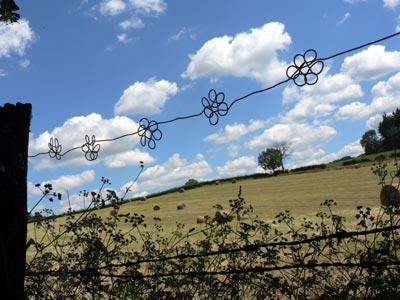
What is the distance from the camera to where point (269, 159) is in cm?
9562

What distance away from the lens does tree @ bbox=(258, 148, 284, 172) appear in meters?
90.1

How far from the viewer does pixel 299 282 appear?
11.8ft

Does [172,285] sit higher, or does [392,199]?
[392,199]

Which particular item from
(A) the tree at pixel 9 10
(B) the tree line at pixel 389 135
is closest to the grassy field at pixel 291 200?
(B) the tree line at pixel 389 135

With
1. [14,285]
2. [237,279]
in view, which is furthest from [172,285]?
[14,285]

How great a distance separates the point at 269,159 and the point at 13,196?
94035mm

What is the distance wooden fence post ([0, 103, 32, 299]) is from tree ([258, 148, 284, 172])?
8464cm

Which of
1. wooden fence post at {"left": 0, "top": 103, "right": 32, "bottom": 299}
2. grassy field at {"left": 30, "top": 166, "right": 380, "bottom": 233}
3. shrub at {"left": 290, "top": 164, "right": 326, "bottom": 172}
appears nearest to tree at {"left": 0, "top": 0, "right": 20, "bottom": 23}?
wooden fence post at {"left": 0, "top": 103, "right": 32, "bottom": 299}

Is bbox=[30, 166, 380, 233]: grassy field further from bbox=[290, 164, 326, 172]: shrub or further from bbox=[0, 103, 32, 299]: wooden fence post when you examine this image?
bbox=[0, 103, 32, 299]: wooden fence post

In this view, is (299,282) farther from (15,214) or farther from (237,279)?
(15,214)

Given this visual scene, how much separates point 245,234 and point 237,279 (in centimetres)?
81

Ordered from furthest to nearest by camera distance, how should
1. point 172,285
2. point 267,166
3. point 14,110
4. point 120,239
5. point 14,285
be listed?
point 267,166
point 120,239
point 172,285
point 14,110
point 14,285

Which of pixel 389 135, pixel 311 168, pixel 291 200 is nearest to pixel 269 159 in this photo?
pixel 311 168

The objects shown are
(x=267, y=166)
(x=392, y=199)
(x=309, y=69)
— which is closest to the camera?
(x=309, y=69)
